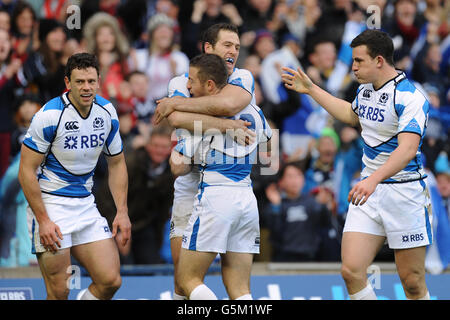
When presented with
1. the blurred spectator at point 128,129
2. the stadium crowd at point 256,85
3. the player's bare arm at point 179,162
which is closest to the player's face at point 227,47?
the player's bare arm at point 179,162

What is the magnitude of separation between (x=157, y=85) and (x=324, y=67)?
95.5 inches

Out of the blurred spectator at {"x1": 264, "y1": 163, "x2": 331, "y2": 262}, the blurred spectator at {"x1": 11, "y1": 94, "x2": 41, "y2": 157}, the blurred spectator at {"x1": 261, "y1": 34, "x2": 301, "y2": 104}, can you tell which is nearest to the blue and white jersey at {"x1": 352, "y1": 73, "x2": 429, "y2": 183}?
the blurred spectator at {"x1": 264, "y1": 163, "x2": 331, "y2": 262}

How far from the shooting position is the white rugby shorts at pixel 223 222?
6.19 meters

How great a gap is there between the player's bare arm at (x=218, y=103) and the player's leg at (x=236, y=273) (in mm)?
1132

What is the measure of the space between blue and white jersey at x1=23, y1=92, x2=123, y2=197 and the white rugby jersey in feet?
2.10

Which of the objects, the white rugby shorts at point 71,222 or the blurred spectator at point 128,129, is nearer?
the white rugby shorts at point 71,222

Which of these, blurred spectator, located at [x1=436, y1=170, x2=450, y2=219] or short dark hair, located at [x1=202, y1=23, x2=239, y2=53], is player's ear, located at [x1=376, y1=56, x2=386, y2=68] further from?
blurred spectator, located at [x1=436, y1=170, x2=450, y2=219]

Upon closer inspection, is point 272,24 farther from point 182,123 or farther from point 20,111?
point 182,123

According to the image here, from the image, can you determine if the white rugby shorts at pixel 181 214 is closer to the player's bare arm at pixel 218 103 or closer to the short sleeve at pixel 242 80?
the player's bare arm at pixel 218 103

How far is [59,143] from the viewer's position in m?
6.61

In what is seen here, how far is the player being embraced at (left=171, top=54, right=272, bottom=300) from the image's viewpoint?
20.4 ft

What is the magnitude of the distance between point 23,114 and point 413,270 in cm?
541

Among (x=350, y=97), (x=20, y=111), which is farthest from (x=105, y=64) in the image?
(x=350, y=97)
